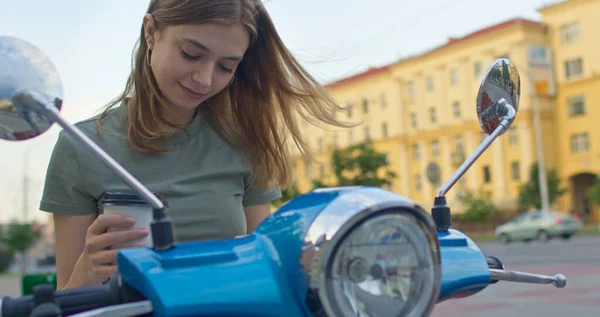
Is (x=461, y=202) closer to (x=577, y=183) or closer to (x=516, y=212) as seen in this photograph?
(x=516, y=212)

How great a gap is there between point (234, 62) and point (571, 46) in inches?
1723

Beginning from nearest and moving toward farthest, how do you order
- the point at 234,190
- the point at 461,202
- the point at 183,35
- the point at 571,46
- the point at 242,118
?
the point at 183,35
the point at 234,190
the point at 242,118
the point at 571,46
the point at 461,202

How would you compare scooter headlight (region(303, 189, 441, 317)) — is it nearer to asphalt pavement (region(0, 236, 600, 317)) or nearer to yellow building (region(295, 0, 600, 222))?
asphalt pavement (region(0, 236, 600, 317))

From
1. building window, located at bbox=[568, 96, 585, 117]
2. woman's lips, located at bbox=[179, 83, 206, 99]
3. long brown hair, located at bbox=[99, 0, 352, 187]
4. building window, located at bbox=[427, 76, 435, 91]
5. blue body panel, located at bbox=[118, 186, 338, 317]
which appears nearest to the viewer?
blue body panel, located at bbox=[118, 186, 338, 317]

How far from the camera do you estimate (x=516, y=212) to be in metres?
44.7

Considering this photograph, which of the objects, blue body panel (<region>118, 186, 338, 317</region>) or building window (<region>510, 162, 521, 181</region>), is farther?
building window (<region>510, 162, 521, 181</region>)

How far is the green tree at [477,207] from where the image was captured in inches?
1698

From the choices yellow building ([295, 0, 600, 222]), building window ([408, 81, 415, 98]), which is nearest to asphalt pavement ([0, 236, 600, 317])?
yellow building ([295, 0, 600, 222])

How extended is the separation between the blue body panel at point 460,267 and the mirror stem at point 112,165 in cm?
42

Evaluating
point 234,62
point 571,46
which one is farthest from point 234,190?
point 571,46

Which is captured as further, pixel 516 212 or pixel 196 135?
pixel 516 212

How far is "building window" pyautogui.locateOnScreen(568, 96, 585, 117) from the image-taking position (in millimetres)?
42312

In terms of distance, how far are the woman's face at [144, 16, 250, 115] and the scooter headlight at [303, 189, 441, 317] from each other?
655mm

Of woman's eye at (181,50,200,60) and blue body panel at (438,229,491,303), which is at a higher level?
woman's eye at (181,50,200,60)
